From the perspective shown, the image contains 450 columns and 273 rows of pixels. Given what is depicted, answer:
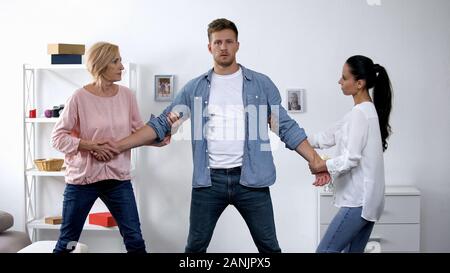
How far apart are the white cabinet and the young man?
47 centimetres

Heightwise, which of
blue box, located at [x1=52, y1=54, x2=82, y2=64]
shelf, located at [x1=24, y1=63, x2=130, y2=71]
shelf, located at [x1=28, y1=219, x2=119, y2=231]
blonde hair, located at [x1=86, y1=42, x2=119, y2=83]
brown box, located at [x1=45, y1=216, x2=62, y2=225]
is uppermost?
blue box, located at [x1=52, y1=54, x2=82, y2=64]

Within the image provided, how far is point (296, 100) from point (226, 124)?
53cm

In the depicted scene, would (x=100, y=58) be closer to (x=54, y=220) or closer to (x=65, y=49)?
(x=65, y=49)

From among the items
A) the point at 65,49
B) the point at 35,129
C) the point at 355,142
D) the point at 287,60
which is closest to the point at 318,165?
the point at 355,142

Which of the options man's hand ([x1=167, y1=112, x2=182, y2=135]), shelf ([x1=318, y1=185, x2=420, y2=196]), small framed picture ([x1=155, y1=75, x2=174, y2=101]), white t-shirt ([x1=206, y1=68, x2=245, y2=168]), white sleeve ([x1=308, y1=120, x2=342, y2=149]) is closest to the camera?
white t-shirt ([x1=206, y1=68, x2=245, y2=168])

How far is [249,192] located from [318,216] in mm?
581

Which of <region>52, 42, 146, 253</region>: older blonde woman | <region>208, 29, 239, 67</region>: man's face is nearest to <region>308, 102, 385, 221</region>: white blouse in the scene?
<region>208, 29, 239, 67</region>: man's face

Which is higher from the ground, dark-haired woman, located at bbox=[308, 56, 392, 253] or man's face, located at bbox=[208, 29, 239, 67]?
man's face, located at bbox=[208, 29, 239, 67]

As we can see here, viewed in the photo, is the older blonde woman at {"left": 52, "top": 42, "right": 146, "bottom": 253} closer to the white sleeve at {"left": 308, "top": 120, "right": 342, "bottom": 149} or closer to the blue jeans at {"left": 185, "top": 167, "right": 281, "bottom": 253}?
the blue jeans at {"left": 185, "top": 167, "right": 281, "bottom": 253}

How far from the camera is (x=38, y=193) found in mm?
2141

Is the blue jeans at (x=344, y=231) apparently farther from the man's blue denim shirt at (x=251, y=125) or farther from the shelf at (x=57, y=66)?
the shelf at (x=57, y=66)

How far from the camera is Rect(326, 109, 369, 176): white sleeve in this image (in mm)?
1410

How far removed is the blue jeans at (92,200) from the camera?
1.54 m

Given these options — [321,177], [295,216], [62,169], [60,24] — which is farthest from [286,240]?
[60,24]
